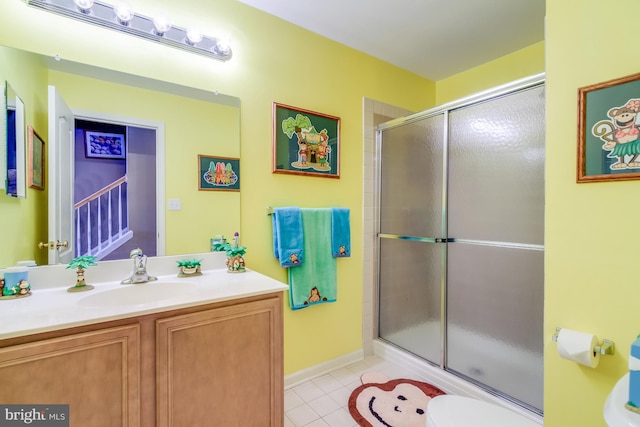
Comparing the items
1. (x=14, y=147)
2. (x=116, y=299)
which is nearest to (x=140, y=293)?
(x=116, y=299)

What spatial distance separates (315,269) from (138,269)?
3.39ft

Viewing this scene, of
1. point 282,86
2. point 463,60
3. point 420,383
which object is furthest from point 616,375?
point 463,60

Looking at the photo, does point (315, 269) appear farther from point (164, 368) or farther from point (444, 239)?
point (164, 368)

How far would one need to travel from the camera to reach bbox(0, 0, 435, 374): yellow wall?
137 cm

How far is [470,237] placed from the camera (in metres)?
1.87

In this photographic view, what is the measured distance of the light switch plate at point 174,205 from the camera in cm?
156

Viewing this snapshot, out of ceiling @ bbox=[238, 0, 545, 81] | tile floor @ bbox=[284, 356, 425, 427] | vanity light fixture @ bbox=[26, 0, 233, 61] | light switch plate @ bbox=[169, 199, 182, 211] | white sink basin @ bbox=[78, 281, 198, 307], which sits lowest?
tile floor @ bbox=[284, 356, 425, 427]

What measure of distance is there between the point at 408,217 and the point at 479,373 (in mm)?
1112

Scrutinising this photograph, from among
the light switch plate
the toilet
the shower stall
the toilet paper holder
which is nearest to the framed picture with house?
the shower stall

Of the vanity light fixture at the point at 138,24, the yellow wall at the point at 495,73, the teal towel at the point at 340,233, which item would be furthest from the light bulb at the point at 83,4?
the yellow wall at the point at 495,73

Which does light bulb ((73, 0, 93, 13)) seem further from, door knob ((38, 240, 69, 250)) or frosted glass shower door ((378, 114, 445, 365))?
frosted glass shower door ((378, 114, 445, 365))

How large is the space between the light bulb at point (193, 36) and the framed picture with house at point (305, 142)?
0.54m

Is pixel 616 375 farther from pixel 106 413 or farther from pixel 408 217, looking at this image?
pixel 106 413

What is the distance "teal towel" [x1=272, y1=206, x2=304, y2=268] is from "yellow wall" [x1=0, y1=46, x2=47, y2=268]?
3.58ft
